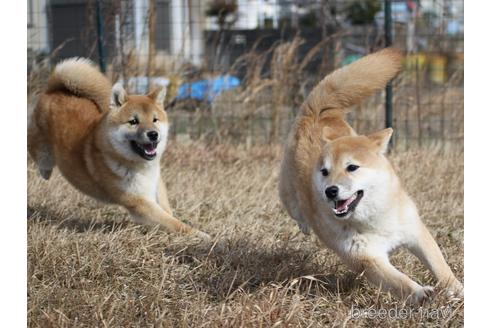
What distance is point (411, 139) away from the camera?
23.7ft

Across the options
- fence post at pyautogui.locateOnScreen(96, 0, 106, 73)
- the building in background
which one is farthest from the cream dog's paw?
fence post at pyautogui.locateOnScreen(96, 0, 106, 73)

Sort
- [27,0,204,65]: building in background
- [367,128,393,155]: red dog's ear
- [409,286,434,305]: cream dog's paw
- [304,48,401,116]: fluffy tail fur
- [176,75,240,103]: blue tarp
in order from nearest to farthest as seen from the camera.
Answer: [409,286,434,305]: cream dog's paw
[367,128,393,155]: red dog's ear
[304,48,401,116]: fluffy tail fur
[27,0,204,65]: building in background
[176,75,240,103]: blue tarp

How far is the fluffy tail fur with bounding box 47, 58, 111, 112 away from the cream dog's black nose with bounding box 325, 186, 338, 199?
2.28 metres

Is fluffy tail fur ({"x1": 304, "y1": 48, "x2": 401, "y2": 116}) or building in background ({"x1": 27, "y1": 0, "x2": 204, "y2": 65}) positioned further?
building in background ({"x1": 27, "y1": 0, "x2": 204, "y2": 65})

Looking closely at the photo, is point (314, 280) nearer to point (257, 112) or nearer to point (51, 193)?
point (51, 193)

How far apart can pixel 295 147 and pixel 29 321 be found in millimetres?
1603

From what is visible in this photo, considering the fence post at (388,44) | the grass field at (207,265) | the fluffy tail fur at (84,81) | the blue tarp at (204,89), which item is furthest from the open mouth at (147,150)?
the fence post at (388,44)

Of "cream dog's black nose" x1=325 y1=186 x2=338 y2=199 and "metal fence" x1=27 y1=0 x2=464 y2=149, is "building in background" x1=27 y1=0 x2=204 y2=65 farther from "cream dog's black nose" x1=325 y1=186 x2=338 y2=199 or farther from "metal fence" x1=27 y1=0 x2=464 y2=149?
→ "cream dog's black nose" x1=325 y1=186 x2=338 y2=199

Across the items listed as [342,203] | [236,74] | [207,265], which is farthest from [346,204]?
[236,74]

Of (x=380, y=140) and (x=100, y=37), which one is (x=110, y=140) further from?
(x=100, y=37)

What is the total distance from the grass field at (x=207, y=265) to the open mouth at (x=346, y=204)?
1.30ft

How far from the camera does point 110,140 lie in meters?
4.79

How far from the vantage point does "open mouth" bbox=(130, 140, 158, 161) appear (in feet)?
15.5
